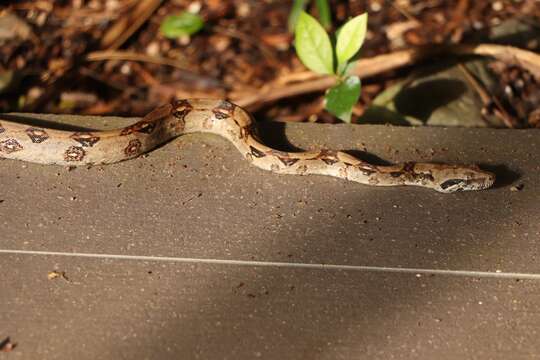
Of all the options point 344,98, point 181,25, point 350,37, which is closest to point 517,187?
point 344,98

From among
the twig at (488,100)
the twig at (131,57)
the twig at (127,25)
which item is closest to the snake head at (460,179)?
the twig at (488,100)

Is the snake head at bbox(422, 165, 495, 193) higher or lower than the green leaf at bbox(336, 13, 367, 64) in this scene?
lower

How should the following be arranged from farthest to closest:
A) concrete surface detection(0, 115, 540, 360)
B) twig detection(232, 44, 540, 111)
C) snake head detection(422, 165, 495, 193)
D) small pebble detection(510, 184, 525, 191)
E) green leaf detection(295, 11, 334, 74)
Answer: twig detection(232, 44, 540, 111), green leaf detection(295, 11, 334, 74), small pebble detection(510, 184, 525, 191), snake head detection(422, 165, 495, 193), concrete surface detection(0, 115, 540, 360)

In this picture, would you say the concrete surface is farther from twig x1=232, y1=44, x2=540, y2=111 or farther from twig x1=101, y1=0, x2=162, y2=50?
twig x1=101, y1=0, x2=162, y2=50

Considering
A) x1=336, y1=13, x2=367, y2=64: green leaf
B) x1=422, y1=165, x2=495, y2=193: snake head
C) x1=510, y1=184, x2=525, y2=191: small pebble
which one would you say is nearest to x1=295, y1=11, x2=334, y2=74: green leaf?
x1=336, y1=13, x2=367, y2=64: green leaf

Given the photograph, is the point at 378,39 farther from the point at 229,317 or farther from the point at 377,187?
the point at 229,317

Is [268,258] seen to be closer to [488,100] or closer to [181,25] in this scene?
[488,100]

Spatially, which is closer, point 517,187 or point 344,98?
point 517,187
